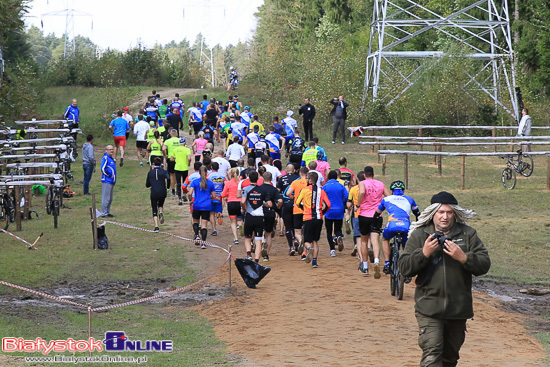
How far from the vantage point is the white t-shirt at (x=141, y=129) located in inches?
1190

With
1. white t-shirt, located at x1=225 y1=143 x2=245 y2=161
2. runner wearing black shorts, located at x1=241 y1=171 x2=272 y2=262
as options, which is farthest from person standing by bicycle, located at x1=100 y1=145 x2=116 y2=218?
runner wearing black shorts, located at x1=241 y1=171 x2=272 y2=262

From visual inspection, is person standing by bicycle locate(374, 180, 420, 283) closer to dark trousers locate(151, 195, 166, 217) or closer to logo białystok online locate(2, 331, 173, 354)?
logo białystok online locate(2, 331, 173, 354)

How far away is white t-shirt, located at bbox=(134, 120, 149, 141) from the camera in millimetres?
30219

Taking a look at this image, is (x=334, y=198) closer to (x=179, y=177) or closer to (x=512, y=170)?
(x=179, y=177)

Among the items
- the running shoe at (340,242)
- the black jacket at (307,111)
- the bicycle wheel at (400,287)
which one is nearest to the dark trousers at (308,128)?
the black jacket at (307,111)

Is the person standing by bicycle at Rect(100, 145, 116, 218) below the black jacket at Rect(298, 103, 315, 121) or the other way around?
below

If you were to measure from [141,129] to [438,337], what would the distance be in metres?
24.4

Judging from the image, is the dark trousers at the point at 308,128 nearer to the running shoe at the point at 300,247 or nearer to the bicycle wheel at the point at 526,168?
the bicycle wheel at the point at 526,168

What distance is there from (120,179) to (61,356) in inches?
810

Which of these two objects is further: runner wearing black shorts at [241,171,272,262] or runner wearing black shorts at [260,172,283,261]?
runner wearing black shorts at [260,172,283,261]

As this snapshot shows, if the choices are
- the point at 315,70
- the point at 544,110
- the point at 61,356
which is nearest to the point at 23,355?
the point at 61,356

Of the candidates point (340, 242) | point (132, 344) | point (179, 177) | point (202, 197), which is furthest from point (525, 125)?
point (132, 344)

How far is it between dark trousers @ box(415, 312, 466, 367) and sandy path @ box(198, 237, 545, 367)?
249 cm

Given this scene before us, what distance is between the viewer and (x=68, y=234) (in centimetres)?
2038
